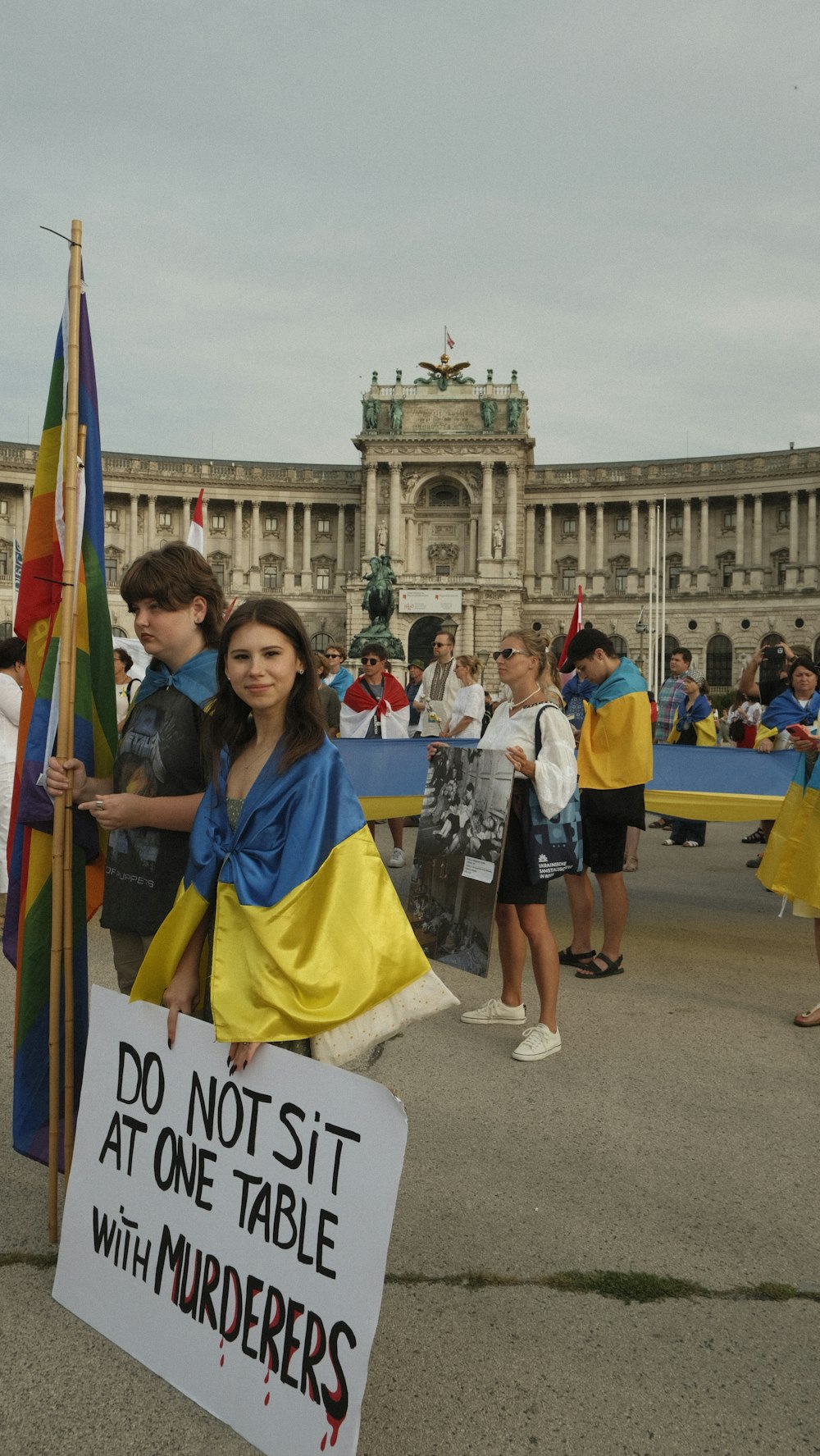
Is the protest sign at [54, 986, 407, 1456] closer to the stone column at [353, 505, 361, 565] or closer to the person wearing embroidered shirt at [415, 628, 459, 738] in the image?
the person wearing embroidered shirt at [415, 628, 459, 738]

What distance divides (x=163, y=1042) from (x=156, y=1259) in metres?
0.50

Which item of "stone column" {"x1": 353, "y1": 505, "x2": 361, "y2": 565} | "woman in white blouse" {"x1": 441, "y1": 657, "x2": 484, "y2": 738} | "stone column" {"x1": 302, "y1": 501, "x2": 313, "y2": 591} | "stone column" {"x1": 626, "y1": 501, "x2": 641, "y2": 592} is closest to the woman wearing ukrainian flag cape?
"woman in white blouse" {"x1": 441, "y1": 657, "x2": 484, "y2": 738}

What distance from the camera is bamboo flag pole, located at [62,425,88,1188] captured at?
118 inches

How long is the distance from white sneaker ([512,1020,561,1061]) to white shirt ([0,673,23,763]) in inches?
168

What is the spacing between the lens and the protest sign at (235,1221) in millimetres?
2121

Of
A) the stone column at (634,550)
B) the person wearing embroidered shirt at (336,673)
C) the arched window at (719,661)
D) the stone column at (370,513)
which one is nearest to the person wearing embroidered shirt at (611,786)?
the person wearing embroidered shirt at (336,673)

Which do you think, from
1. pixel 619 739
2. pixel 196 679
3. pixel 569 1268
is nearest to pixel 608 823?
pixel 619 739

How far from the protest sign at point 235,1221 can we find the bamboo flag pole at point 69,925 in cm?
36

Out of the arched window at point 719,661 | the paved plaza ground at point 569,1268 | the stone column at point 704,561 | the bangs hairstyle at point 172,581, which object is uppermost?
the stone column at point 704,561

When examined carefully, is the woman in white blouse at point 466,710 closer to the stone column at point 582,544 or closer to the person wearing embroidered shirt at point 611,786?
the person wearing embroidered shirt at point 611,786

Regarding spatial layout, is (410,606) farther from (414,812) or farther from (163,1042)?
(163,1042)

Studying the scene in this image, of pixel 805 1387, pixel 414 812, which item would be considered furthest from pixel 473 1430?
pixel 414 812

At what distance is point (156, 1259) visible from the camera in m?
2.51

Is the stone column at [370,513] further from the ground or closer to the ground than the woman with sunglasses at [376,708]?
further from the ground
